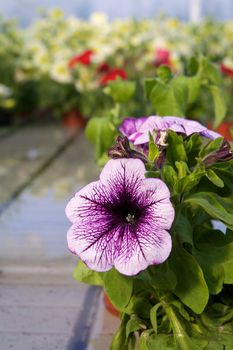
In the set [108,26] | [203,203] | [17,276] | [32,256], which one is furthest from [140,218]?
[108,26]

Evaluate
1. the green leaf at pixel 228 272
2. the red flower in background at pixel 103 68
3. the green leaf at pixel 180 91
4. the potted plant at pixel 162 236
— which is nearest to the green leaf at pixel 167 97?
the green leaf at pixel 180 91

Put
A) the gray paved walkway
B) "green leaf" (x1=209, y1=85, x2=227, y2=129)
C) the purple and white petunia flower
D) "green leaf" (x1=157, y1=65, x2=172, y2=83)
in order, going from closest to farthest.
Answer: the purple and white petunia flower
the gray paved walkway
"green leaf" (x1=157, y1=65, x2=172, y2=83)
"green leaf" (x1=209, y1=85, x2=227, y2=129)

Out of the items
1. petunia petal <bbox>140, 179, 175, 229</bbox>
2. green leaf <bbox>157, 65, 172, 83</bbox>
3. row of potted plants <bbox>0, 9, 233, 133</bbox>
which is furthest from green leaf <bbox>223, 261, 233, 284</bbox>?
row of potted plants <bbox>0, 9, 233, 133</bbox>

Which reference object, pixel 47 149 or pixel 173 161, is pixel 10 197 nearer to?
pixel 47 149

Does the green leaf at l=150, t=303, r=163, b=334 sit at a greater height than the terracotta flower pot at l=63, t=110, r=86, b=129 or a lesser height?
greater

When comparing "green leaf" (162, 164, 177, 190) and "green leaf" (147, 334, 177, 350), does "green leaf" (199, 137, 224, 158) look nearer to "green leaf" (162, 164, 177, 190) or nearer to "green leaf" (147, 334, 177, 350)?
"green leaf" (162, 164, 177, 190)

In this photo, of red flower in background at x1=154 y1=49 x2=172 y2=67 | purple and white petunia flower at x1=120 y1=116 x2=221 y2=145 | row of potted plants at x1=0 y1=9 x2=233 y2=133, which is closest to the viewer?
purple and white petunia flower at x1=120 y1=116 x2=221 y2=145

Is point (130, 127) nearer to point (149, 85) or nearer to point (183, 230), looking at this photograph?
point (149, 85)
